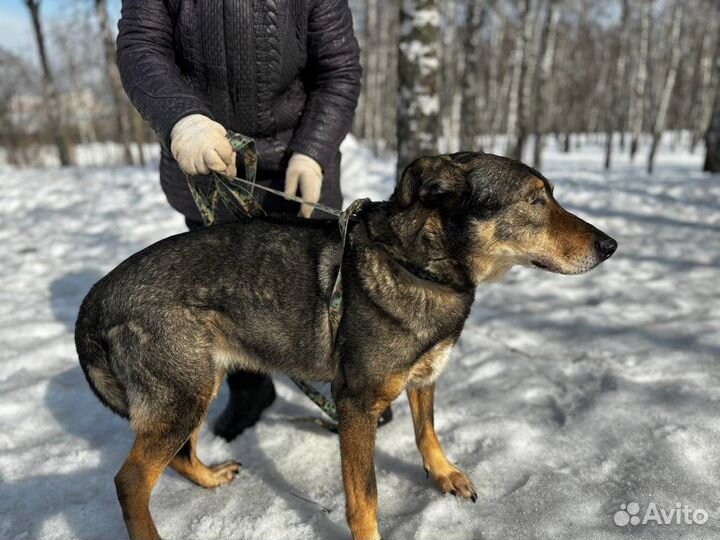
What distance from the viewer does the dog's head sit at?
6.74 ft

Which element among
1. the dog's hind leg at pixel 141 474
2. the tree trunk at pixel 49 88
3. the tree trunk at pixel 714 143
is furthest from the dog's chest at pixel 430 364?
the tree trunk at pixel 49 88

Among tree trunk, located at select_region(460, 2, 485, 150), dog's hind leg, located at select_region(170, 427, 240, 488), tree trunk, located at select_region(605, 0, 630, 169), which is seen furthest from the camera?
tree trunk, located at select_region(605, 0, 630, 169)

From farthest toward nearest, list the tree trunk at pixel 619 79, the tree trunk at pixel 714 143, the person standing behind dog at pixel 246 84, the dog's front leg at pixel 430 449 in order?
the tree trunk at pixel 619 79, the tree trunk at pixel 714 143, the dog's front leg at pixel 430 449, the person standing behind dog at pixel 246 84

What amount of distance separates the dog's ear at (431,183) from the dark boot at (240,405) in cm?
164

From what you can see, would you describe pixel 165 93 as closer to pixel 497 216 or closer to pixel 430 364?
pixel 497 216

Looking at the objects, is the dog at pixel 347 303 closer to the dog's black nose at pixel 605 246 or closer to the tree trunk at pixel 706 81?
the dog's black nose at pixel 605 246

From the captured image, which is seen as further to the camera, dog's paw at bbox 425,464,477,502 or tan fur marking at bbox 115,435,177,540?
dog's paw at bbox 425,464,477,502

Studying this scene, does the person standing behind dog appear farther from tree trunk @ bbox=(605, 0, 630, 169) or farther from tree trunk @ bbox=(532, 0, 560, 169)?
tree trunk @ bbox=(605, 0, 630, 169)

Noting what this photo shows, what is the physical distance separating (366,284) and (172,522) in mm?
1510

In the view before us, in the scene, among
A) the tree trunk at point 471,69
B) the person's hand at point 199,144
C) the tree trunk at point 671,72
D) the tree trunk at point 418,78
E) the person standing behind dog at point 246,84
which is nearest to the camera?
the person's hand at point 199,144

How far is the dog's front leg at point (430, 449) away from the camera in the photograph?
8.11 ft

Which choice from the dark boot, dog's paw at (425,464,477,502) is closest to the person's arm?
the dark boot

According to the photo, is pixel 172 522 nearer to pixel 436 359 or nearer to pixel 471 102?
pixel 436 359

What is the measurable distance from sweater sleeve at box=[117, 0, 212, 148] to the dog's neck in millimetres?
1091
